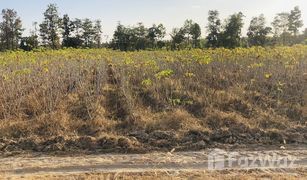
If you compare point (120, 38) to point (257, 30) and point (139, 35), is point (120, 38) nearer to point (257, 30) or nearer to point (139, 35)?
point (139, 35)

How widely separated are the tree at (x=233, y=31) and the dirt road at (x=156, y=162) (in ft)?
63.4

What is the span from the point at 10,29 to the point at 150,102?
22.6m

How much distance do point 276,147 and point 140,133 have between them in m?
1.99

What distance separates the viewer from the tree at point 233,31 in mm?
24253

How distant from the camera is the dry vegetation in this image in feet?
19.4

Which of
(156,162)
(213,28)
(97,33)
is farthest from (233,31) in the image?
(156,162)

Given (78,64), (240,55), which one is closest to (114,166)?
(78,64)

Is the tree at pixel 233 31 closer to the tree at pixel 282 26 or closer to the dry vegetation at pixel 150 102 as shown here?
the tree at pixel 282 26

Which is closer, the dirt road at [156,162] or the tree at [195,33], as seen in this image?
the dirt road at [156,162]

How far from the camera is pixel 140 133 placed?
6109 millimetres

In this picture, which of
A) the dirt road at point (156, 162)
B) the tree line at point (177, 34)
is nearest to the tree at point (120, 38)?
the tree line at point (177, 34)

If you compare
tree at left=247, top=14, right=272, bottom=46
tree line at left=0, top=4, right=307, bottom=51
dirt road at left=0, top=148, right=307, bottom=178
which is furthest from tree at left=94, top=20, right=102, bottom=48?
dirt road at left=0, top=148, right=307, bottom=178

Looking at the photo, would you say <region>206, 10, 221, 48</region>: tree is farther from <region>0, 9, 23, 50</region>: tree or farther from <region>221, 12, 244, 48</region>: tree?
<region>0, 9, 23, 50</region>: tree

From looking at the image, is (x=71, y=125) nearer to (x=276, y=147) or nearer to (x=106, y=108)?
(x=106, y=108)
